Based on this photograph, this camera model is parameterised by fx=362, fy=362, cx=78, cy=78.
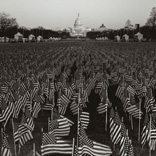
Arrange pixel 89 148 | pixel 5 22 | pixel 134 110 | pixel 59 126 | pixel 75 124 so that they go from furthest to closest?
1. pixel 5 22
2. pixel 75 124
3. pixel 134 110
4. pixel 59 126
5. pixel 89 148

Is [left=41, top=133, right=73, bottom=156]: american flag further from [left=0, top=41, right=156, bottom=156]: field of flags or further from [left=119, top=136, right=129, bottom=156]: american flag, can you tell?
[left=119, top=136, right=129, bottom=156]: american flag

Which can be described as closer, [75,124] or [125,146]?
[125,146]

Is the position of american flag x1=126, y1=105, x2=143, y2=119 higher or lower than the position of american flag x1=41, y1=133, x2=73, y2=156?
lower

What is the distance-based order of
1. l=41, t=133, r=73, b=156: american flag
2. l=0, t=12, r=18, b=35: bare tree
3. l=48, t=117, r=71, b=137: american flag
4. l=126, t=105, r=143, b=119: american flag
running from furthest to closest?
l=0, t=12, r=18, b=35: bare tree
l=126, t=105, r=143, b=119: american flag
l=48, t=117, r=71, b=137: american flag
l=41, t=133, r=73, b=156: american flag

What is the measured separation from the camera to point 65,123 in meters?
9.41

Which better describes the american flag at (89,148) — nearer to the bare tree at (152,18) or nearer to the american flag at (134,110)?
the american flag at (134,110)

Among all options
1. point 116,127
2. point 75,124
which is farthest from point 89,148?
point 75,124

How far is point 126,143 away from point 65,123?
219 cm

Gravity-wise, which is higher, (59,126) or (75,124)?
(59,126)

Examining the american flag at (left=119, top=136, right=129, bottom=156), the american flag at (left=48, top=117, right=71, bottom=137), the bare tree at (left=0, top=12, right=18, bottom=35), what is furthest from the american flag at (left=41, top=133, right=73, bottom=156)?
the bare tree at (left=0, top=12, right=18, bottom=35)

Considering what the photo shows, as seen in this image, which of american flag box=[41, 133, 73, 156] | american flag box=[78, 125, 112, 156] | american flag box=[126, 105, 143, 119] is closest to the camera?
american flag box=[78, 125, 112, 156]

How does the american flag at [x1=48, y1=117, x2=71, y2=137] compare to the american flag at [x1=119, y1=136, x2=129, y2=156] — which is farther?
the american flag at [x1=48, y1=117, x2=71, y2=137]

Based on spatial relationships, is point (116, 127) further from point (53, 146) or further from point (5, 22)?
point (5, 22)

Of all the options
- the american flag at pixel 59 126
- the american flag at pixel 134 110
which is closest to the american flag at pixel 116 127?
the american flag at pixel 59 126
